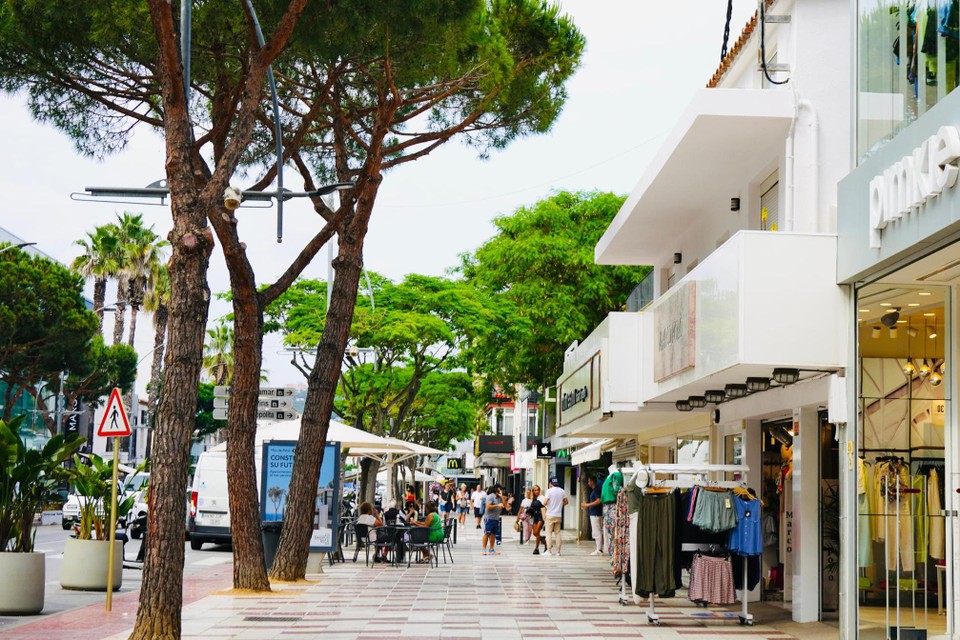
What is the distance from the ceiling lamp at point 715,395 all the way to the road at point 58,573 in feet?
28.8

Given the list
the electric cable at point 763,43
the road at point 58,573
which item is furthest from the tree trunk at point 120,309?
the electric cable at point 763,43

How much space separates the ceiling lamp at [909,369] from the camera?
43.5ft

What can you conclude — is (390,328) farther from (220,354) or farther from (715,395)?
(220,354)

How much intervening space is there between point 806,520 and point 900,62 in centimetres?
607

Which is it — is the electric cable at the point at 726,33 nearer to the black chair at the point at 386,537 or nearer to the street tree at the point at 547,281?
the black chair at the point at 386,537

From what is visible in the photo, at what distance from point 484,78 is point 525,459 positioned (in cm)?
5422

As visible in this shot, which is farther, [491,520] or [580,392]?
[491,520]

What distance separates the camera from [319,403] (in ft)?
64.1

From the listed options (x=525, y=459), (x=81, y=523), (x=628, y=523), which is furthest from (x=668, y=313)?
(x=525, y=459)

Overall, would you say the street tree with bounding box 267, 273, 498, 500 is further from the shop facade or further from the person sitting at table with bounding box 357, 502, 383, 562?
the shop facade

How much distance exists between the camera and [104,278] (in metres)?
57.1

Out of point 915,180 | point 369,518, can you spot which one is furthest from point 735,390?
point 369,518

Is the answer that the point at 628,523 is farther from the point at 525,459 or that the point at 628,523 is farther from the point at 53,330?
the point at 525,459

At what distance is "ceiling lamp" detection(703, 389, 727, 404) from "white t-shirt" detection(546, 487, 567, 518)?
11711mm
